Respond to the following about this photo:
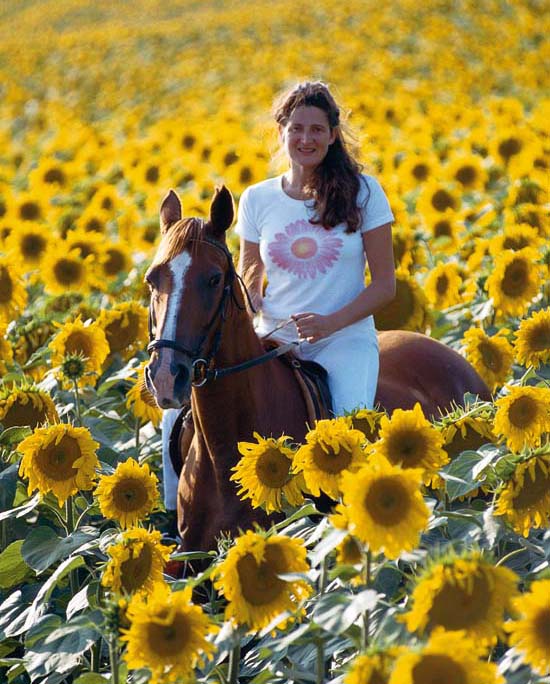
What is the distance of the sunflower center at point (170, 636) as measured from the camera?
3.21 metres

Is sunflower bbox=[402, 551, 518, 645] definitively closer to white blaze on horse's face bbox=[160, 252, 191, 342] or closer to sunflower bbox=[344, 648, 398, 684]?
sunflower bbox=[344, 648, 398, 684]

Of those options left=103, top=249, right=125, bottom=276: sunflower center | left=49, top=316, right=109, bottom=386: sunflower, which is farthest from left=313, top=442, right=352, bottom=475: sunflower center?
left=103, top=249, right=125, bottom=276: sunflower center

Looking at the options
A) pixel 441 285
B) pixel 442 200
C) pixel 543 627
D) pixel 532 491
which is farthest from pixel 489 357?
pixel 442 200

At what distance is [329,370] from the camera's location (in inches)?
208

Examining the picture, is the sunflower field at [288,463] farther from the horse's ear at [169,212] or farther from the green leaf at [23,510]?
the horse's ear at [169,212]

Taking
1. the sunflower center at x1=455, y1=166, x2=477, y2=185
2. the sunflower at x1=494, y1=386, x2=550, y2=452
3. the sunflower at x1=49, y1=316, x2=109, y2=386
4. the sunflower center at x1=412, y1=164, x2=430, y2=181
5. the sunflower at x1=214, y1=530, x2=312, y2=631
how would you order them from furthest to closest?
the sunflower center at x1=412, y1=164, x2=430, y2=181
the sunflower center at x1=455, y1=166, x2=477, y2=185
the sunflower at x1=49, y1=316, x2=109, y2=386
the sunflower at x1=494, y1=386, x2=550, y2=452
the sunflower at x1=214, y1=530, x2=312, y2=631

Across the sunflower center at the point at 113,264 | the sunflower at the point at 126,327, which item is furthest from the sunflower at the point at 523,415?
the sunflower center at the point at 113,264

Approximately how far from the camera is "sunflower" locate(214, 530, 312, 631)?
3.35m

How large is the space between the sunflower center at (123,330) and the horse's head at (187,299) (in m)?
2.12

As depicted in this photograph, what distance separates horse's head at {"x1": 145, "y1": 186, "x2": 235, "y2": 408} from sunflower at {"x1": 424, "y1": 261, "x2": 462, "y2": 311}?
334cm

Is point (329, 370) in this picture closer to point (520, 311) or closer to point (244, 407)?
point (244, 407)

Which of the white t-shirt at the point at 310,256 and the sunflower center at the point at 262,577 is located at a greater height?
the white t-shirt at the point at 310,256

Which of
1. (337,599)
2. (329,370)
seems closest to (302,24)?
(329,370)

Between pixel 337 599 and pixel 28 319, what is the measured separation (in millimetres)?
5251
